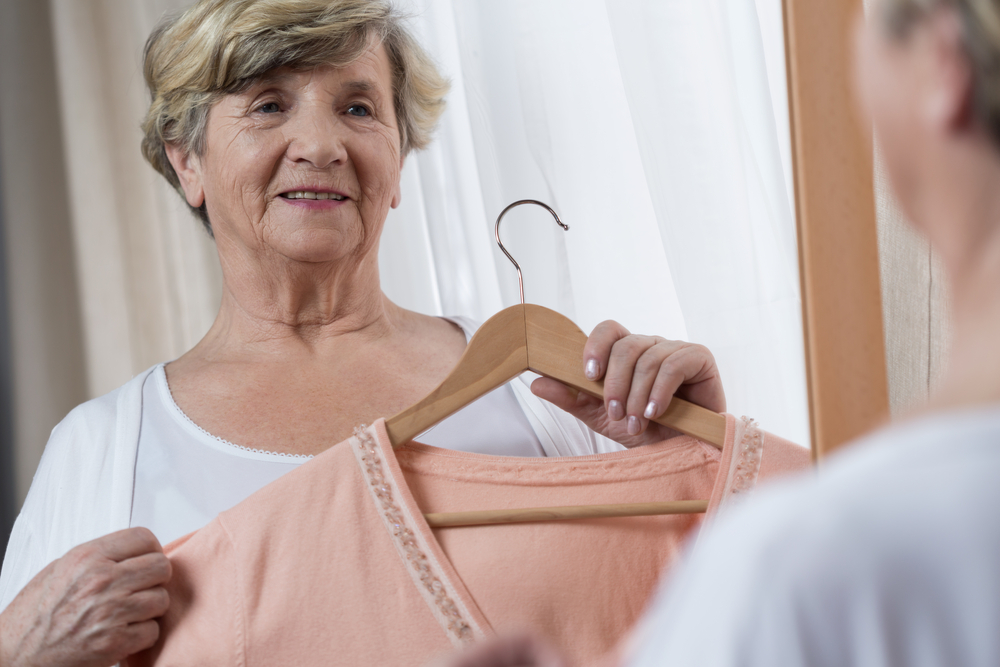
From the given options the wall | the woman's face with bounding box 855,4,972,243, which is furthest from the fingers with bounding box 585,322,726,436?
the wall

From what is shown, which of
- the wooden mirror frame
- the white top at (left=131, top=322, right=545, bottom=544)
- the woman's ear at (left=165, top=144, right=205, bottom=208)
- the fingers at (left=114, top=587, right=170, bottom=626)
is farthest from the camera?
the woman's ear at (left=165, top=144, right=205, bottom=208)

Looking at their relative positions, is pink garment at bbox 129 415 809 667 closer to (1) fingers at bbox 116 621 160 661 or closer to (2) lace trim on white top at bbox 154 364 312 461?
(1) fingers at bbox 116 621 160 661

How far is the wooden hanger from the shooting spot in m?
0.84

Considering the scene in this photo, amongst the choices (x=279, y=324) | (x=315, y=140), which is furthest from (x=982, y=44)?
(x=279, y=324)

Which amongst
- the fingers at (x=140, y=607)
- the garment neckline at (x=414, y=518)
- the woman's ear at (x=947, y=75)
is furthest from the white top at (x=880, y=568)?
the fingers at (x=140, y=607)

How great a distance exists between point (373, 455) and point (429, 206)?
32.5 inches

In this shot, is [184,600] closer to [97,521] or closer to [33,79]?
[97,521]

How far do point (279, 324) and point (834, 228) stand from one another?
0.85 m

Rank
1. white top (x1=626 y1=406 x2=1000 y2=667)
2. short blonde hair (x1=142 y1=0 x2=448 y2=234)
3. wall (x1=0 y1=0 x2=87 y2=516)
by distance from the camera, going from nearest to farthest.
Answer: white top (x1=626 y1=406 x2=1000 y2=667) < short blonde hair (x1=142 y1=0 x2=448 y2=234) < wall (x1=0 y1=0 x2=87 y2=516)

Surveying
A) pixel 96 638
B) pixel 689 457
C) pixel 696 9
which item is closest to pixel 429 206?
pixel 696 9

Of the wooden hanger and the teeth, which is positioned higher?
the teeth

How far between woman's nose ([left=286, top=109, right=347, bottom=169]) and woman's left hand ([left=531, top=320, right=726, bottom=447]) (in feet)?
1.53

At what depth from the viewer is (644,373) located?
2.79 feet

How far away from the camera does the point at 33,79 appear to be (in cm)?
167
